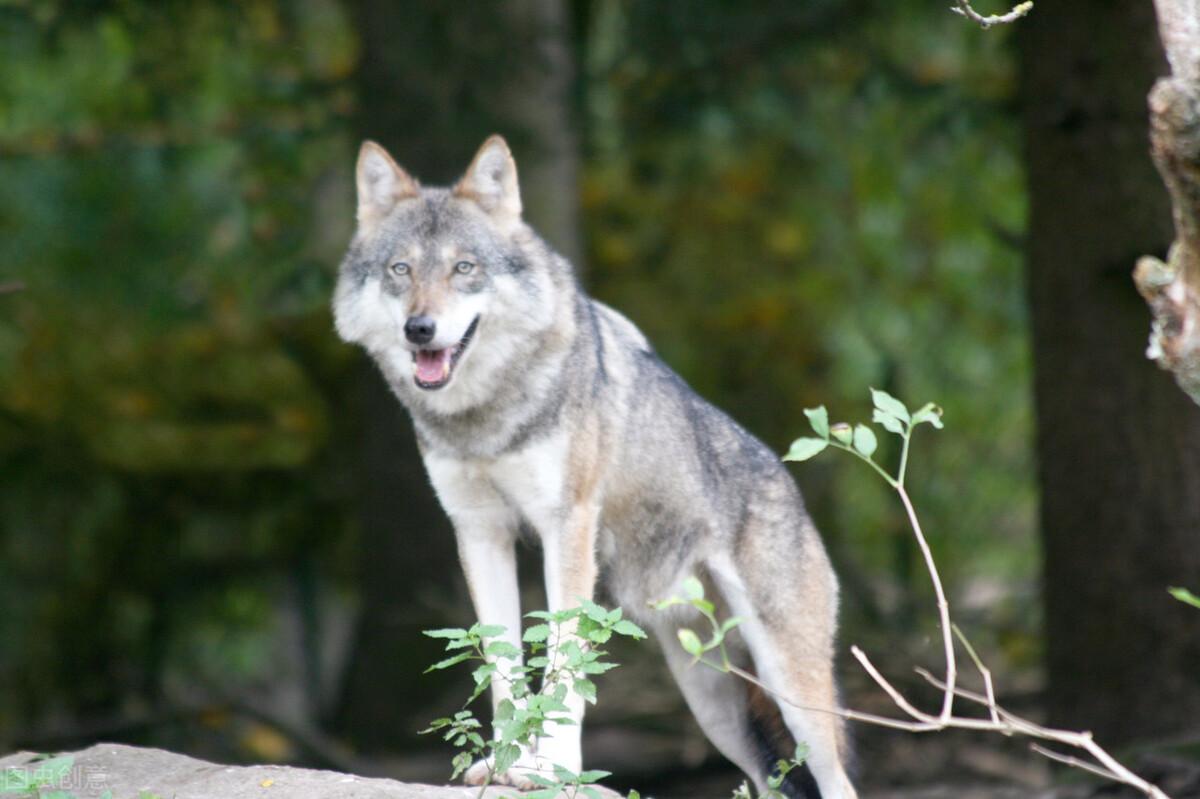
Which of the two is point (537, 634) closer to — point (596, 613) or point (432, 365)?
point (596, 613)

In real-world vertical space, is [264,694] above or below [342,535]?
below

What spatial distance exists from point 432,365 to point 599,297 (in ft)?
19.9

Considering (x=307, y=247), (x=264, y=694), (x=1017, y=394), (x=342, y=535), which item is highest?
(x=307, y=247)

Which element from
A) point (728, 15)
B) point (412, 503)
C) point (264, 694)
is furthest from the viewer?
point (264, 694)

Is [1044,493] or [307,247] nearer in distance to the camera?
[1044,493]

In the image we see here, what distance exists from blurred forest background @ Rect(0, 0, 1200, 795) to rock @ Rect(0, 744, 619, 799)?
3.62 meters

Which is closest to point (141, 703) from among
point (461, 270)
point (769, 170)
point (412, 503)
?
point (412, 503)

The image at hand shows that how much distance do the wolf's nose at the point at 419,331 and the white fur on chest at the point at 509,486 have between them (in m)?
0.45

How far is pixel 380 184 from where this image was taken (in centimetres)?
517

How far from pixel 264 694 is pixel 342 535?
48.8 inches

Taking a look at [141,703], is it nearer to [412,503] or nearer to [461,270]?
[412,503]

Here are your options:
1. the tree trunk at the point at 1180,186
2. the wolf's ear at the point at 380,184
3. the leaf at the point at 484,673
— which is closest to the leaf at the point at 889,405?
the tree trunk at the point at 1180,186

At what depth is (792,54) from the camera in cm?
890

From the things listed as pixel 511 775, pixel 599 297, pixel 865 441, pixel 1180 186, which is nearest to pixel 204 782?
pixel 511 775
